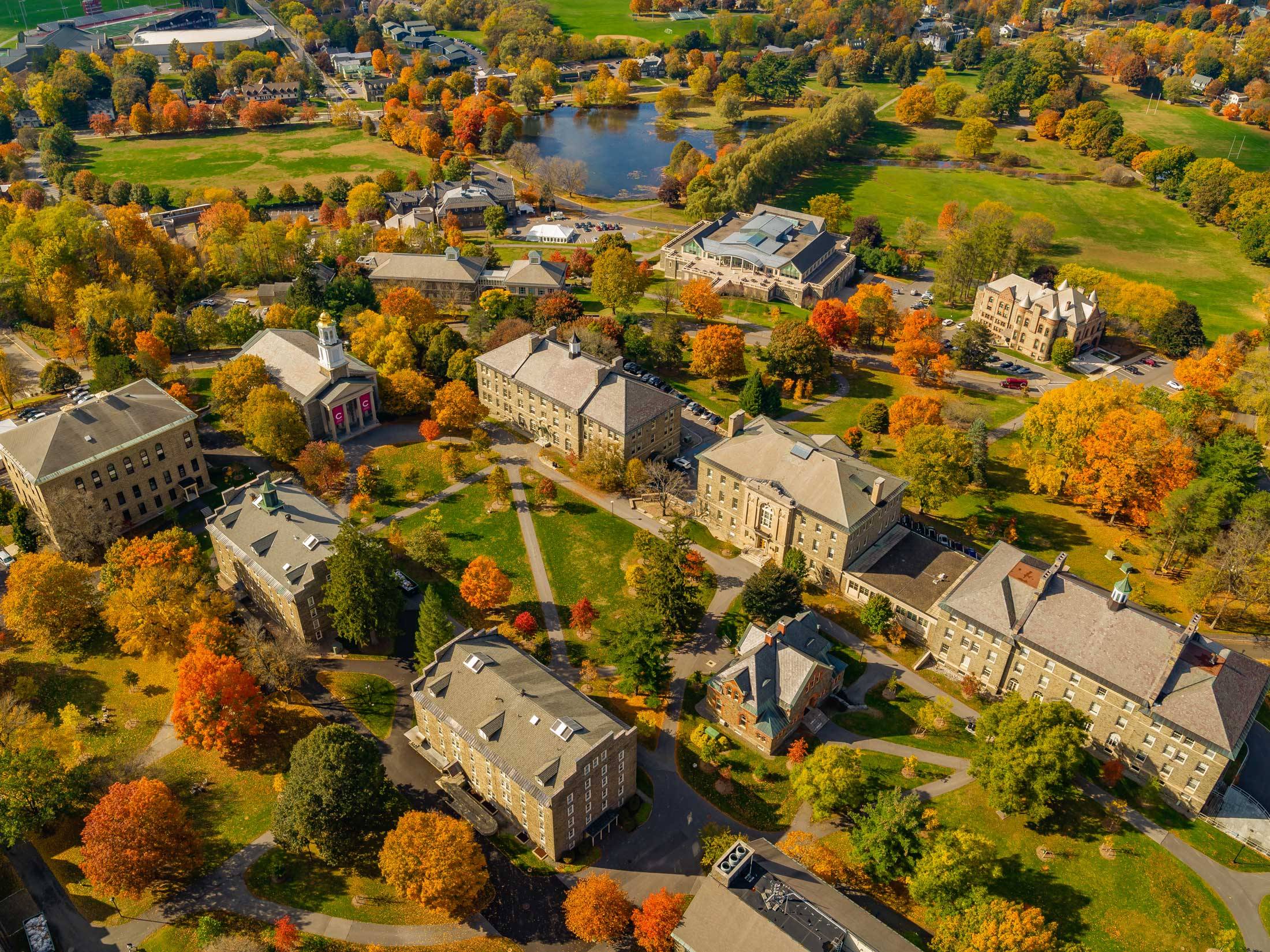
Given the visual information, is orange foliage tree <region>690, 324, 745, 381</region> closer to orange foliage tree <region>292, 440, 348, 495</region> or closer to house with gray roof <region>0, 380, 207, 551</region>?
orange foliage tree <region>292, 440, 348, 495</region>

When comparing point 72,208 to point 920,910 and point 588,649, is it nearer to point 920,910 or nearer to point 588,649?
point 588,649

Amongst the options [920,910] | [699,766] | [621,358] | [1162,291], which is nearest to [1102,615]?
[920,910]

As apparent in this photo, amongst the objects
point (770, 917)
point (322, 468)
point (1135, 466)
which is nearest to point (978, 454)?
point (1135, 466)

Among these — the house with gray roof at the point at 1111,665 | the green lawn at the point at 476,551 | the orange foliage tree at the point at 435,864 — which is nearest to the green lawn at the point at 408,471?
the green lawn at the point at 476,551

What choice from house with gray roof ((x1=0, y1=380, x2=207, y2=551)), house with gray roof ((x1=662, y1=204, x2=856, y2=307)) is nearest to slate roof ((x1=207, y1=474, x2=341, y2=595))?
house with gray roof ((x1=0, y1=380, x2=207, y2=551))

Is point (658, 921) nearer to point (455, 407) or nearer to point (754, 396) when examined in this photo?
point (455, 407)

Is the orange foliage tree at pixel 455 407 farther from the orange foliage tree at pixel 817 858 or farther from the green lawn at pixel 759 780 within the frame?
the orange foliage tree at pixel 817 858
